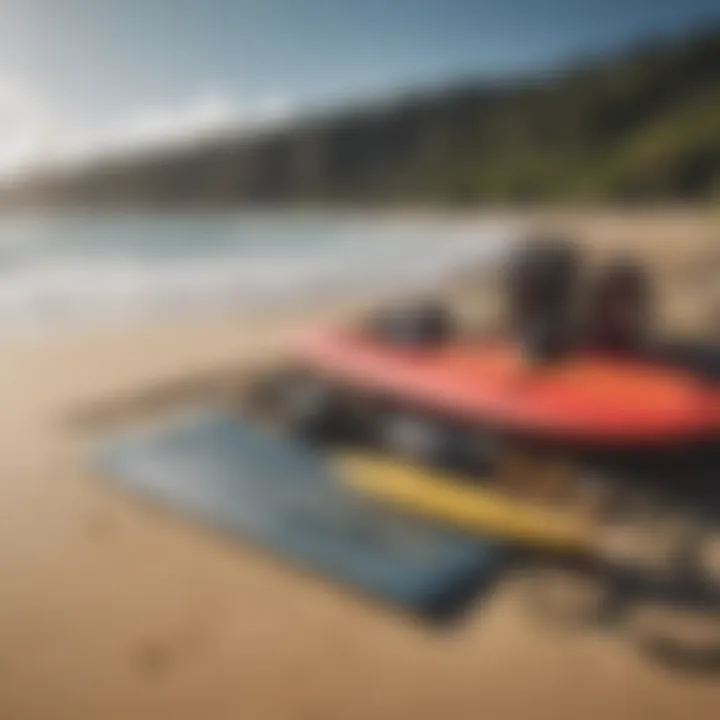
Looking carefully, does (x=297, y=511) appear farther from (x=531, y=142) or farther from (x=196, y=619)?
(x=531, y=142)

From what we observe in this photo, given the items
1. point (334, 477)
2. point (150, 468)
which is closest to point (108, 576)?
point (150, 468)

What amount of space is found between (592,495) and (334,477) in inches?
10.7

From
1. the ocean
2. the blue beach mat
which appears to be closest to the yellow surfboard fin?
the blue beach mat

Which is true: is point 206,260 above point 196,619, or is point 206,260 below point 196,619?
above

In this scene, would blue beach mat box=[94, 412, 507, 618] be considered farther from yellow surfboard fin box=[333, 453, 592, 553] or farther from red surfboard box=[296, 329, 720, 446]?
red surfboard box=[296, 329, 720, 446]

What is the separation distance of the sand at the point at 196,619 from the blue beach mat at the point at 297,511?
0.9 inches

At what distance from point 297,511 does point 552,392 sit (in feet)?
0.98

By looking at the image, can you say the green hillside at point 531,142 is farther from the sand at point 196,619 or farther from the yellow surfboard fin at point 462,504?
the yellow surfboard fin at point 462,504

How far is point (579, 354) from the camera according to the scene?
3.42 feet

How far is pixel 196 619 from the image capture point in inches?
44.4

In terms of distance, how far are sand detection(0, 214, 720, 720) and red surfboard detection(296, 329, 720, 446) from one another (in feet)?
0.36

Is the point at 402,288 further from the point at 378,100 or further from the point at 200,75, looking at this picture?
the point at 200,75

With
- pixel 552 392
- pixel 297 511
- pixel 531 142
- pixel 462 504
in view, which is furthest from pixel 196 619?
pixel 531 142

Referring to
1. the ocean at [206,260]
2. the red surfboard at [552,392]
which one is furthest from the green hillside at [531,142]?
the red surfboard at [552,392]
